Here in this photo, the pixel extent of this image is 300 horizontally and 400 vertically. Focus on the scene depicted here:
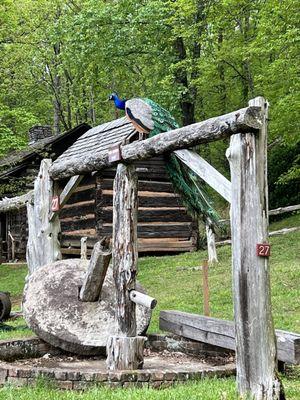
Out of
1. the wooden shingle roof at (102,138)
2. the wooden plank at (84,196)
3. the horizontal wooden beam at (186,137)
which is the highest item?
the wooden shingle roof at (102,138)

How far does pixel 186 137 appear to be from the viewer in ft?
19.1

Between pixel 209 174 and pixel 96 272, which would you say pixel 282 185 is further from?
pixel 209 174

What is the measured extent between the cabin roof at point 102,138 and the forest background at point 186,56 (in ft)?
5.82

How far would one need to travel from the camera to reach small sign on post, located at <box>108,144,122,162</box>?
6678mm

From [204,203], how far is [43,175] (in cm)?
264

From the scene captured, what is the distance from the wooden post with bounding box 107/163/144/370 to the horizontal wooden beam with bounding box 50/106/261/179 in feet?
1.07

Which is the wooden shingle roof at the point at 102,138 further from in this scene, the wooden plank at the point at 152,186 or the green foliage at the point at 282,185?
the green foliage at the point at 282,185

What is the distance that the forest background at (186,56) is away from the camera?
655 inches

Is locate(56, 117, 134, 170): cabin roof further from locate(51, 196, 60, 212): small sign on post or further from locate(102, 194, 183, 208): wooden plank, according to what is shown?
locate(51, 196, 60, 212): small sign on post

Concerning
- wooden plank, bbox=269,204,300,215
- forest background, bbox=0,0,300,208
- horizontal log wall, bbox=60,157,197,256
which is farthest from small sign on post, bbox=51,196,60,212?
wooden plank, bbox=269,204,300,215

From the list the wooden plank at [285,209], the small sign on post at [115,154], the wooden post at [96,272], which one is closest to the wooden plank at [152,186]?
the wooden plank at [285,209]

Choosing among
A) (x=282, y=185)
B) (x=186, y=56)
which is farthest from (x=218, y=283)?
(x=186, y=56)

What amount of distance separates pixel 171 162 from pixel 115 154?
0.97m

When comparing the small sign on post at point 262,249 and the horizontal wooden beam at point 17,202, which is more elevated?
the horizontal wooden beam at point 17,202
